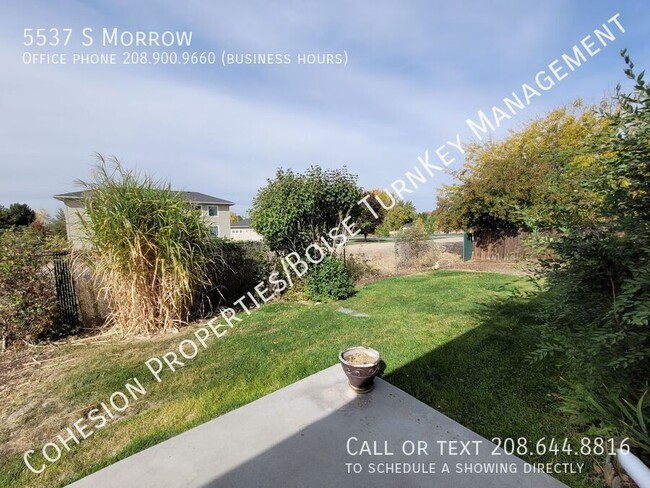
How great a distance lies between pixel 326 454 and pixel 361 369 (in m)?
0.72

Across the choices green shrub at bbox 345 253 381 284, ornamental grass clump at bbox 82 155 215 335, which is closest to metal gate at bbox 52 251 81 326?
ornamental grass clump at bbox 82 155 215 335

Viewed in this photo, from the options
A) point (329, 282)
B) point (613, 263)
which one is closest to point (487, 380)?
point (613, 263)

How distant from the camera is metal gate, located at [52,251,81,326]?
4.22 m

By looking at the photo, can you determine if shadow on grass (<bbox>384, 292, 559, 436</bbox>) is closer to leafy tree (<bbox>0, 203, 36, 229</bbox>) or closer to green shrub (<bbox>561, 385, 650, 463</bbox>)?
green shrub (<bbox>561, 385, 650, 463</bbox>)

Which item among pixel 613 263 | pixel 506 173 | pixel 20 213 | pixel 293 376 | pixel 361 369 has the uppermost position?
pixel 20 213

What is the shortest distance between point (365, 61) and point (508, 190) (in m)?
7.31

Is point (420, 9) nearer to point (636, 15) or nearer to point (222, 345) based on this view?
point (636, 15)

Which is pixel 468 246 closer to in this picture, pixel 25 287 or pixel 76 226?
pixel 76 226

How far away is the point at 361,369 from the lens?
2418 millimetres

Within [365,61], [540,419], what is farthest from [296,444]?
[365,61]

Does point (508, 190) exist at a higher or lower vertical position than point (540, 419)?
higher

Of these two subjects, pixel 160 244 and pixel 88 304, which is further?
pixel 88 304

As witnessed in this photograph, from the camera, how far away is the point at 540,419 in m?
2.14

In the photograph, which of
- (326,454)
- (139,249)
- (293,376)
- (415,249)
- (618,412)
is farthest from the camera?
(415,249)
